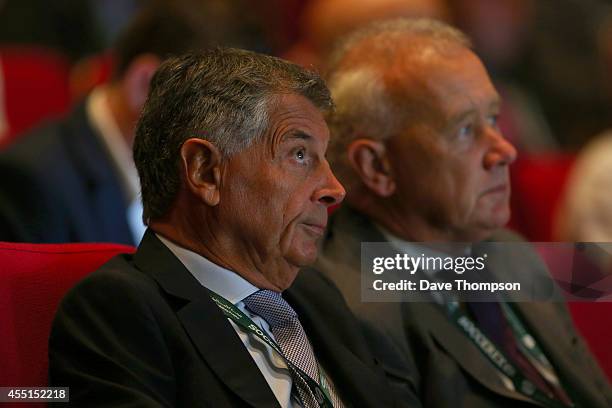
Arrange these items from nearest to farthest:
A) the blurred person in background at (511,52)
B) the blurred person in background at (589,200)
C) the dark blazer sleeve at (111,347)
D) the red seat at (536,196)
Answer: the dark blazer sleeve at (111,347)
the blurred person in background at (589,200)
the red seat at (536,196)
the blurred person in background at (511,52)

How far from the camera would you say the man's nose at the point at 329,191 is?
6.23 ft

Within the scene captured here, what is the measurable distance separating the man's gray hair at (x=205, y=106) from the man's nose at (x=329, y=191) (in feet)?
0.46

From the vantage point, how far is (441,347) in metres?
2.20

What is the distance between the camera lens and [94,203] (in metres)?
3.17

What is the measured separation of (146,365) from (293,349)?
0.32 meters

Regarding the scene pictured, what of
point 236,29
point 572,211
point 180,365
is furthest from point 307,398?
point 572,211

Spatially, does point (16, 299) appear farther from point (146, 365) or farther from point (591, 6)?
point (591, 6)

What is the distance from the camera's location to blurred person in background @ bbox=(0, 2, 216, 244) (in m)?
3.01

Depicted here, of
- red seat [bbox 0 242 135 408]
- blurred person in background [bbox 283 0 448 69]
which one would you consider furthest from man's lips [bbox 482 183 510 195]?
blurred person in background [bbox 283 0 448 69]

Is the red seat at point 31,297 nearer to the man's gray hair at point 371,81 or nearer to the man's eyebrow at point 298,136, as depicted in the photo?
the man's eyebrow at point 298,136

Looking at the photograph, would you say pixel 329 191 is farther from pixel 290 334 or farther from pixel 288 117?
pixel 290 334

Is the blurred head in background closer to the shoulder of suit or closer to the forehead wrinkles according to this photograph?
the forehead wrinkles

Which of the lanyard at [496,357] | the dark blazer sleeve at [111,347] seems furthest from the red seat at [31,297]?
the lanyard at [496,357]

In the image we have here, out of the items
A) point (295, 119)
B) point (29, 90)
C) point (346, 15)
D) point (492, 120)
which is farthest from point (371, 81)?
point (29, 90)
